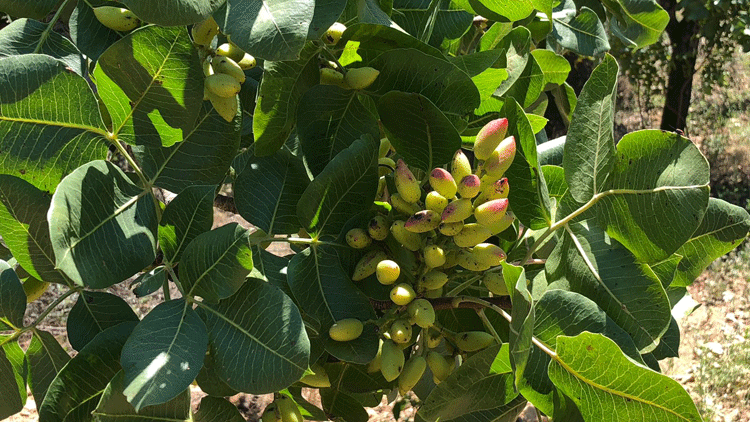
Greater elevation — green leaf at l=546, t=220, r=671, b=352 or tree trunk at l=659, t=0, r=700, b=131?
green leaf at l=546, t=220, r=671, b=352

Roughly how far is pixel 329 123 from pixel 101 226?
0.72ft

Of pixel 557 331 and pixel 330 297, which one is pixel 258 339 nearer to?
pixel 330 297

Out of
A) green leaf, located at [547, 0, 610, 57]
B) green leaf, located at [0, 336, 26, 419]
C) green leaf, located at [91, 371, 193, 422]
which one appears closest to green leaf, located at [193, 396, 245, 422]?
green leaf, located at [91, 371, 193, 422]

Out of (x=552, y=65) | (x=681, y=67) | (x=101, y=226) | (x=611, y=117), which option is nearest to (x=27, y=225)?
(x=101, y=226)

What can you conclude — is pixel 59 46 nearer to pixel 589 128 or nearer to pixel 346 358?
pixel 346 358

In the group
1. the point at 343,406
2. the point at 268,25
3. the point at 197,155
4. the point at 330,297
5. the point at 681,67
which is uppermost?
the point at 268,25

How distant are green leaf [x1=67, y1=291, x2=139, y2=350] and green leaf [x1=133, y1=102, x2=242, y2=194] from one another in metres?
0.12

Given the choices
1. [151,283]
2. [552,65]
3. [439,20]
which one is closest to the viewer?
[151,283]

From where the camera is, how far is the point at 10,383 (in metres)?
0.71

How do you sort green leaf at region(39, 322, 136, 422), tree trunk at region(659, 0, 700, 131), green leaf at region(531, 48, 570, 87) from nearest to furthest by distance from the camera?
green leaf at region(39, 322, 136, 422) → green leaf at region(531, 48, 570, 87) → tree trunk at region(659, 0, 700, 131)

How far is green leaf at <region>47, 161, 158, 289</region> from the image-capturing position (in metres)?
0.58

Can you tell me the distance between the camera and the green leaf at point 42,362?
0.72 metres

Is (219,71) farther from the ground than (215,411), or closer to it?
farther from the ground

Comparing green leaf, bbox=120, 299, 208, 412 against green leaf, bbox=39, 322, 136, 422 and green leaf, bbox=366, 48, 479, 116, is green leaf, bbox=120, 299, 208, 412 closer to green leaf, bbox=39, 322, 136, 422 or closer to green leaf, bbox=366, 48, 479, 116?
green leaf, bbox=39, 322, 136, 422
